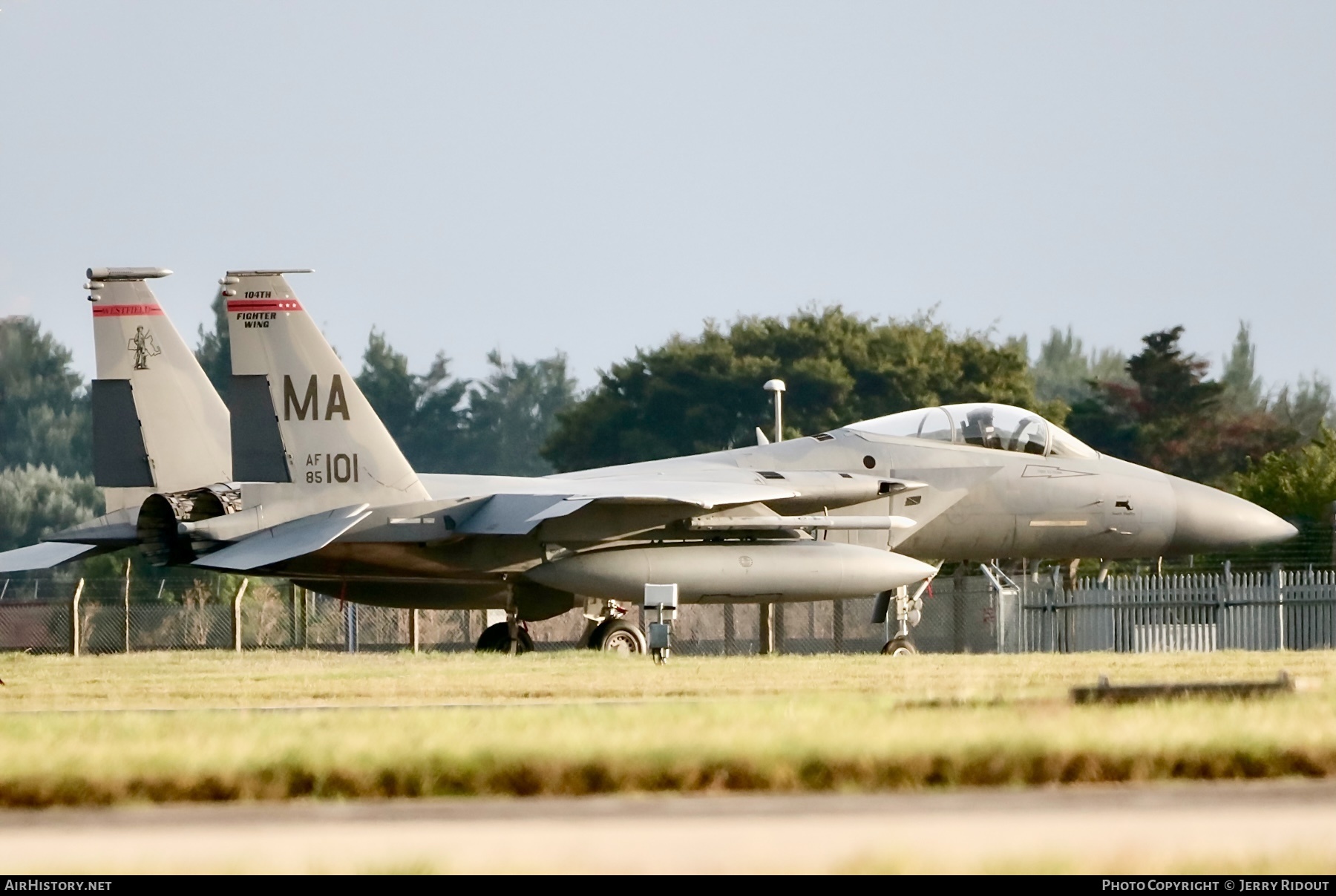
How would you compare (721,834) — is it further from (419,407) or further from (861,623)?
(419,407)

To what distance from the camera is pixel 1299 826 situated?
273 inches

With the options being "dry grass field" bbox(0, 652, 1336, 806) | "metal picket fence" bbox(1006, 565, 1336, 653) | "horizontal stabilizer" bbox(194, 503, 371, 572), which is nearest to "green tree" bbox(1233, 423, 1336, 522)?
"metal picket fence" bbox(1006, 565, 1336, 653)

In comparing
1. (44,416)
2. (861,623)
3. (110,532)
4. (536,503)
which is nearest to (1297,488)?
(861,623)

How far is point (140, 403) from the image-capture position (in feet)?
79.5

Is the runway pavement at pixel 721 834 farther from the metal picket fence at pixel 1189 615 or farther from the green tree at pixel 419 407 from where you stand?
the green tree at pixel 419 407

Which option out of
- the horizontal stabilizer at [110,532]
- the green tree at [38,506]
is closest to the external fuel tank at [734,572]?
the horizontal stabilizer at [110,532]

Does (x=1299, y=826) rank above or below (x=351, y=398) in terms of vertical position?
below

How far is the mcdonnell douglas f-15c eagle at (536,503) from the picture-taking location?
72.1 ft

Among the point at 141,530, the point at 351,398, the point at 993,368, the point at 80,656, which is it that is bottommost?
the point at 80,656

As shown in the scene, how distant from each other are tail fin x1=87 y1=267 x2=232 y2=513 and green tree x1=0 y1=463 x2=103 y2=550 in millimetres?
60906

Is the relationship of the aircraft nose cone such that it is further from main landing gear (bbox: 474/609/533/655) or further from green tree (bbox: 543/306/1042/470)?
green tree (bbox: 543/306/1042/470)
